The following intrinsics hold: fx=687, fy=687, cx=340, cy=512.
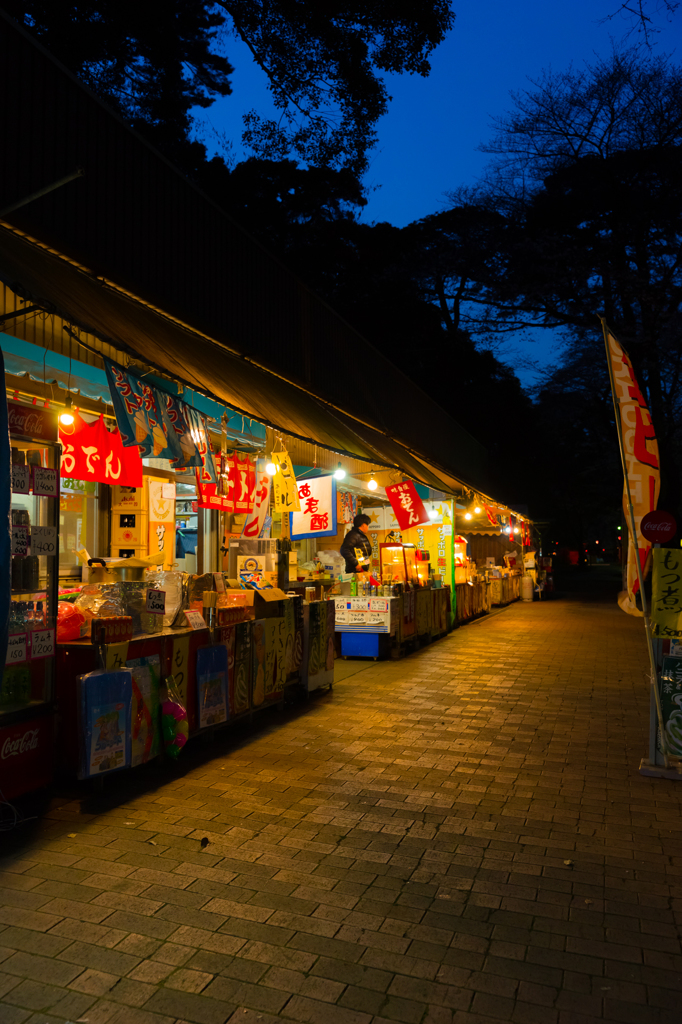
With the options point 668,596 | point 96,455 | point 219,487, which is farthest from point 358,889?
point 219,487

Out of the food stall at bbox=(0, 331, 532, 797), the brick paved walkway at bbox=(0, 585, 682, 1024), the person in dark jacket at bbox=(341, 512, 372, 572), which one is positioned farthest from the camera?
the person in dark jacket at bbox=(341, 512, 372, 572)

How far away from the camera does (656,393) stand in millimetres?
20234

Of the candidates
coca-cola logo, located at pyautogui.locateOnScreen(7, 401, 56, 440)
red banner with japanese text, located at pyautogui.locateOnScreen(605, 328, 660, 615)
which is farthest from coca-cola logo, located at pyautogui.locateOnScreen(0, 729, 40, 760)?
red banner with japanese text, located at pyautogui.locateOnScreen(605, 328, 660, 615)

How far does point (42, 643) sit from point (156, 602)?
1.16 m

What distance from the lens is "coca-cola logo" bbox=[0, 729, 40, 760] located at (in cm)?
475

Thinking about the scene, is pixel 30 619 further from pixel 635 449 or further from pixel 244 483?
pixel 635 449

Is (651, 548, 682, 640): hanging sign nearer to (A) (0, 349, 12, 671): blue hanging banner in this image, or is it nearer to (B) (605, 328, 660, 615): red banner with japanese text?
(B) (605, 328, 660, 615): red banner with japanese text

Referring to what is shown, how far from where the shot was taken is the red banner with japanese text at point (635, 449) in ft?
19.6

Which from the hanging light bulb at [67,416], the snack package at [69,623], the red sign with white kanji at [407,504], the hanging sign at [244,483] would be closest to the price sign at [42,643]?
the snack package at [69,623]

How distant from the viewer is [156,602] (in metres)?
6.00

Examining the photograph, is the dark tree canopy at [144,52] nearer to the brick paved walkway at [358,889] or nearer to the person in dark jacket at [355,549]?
the person in dark jacket at [355,549]

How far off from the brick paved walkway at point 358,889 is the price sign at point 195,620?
119 cm

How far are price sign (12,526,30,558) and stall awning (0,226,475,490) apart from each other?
149cm

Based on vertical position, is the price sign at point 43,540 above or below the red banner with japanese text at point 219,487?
below
